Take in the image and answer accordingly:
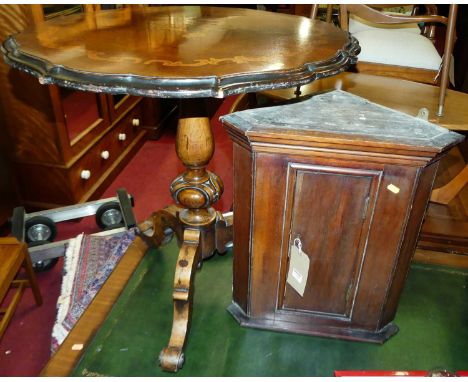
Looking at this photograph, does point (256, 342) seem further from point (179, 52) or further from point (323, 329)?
point (179, 52)

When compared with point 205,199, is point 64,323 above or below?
below

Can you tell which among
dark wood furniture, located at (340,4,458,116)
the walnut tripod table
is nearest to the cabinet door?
the walnut tripod table

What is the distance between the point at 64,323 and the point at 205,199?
30.9 inches

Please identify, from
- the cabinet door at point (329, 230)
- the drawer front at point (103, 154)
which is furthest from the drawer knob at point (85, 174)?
the cabinet door at point (329, 230)

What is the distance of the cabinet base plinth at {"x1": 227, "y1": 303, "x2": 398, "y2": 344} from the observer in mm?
1224

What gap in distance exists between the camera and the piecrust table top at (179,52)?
84cm

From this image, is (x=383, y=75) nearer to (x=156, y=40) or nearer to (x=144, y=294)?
(x=156, y=40)

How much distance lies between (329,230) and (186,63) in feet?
1.72

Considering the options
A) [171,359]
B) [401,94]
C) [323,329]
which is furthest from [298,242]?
[401,94]

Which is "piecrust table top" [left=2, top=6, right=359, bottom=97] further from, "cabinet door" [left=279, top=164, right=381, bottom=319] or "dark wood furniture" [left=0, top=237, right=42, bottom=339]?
"dark wood furniture" [left=0, top=237, right=42, bottom=339]

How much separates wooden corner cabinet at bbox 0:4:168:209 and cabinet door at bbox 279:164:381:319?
1.48 metres

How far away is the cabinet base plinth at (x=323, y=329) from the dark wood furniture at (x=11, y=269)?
82cm

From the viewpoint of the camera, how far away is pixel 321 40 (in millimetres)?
1170

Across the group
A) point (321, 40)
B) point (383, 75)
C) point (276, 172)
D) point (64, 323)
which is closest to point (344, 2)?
point (383, 75)
